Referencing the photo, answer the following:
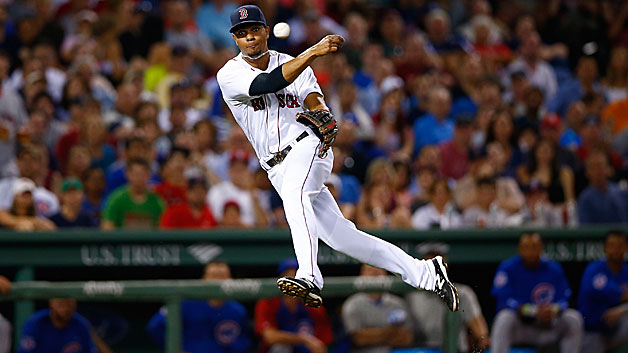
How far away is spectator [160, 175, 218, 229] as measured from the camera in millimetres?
8352

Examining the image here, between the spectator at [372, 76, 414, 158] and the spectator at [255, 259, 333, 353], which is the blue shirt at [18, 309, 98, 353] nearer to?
the spectator at [255, 259, 333, 353]

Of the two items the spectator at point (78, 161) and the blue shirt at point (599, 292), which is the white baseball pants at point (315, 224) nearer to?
the blue shirt at point (599, 292)

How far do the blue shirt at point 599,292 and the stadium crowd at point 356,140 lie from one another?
0.02 m

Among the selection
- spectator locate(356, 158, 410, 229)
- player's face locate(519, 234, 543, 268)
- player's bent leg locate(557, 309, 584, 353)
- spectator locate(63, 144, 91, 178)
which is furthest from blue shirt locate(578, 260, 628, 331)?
spectator locate(63, 144, 91, 178)

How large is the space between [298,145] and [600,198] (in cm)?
505

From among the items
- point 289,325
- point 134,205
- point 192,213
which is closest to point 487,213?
point 289,325

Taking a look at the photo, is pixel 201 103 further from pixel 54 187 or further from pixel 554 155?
pixel 554 155

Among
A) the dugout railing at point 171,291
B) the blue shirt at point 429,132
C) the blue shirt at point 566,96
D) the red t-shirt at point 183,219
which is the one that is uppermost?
the blue shirt at point 566,96

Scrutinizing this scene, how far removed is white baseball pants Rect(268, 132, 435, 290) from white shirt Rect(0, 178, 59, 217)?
11.4 ft

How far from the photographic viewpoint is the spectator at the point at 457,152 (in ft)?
32.6

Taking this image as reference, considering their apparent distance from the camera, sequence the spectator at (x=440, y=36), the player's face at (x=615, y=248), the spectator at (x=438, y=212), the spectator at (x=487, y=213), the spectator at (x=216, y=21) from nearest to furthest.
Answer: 1. the player's face at (x=615, y=248)
2. the spectator at (x=438, y=212)
3. the spectator at (x=487, y=213)
4. the spectator at (x=216, y=21)
5. the spectator at (x=440, y=36)

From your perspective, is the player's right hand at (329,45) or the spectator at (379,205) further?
the spectator at (379,205)

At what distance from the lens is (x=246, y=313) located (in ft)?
25.7

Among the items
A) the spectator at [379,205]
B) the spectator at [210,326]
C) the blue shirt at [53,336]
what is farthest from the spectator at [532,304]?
the blue shirt at [53,336]
